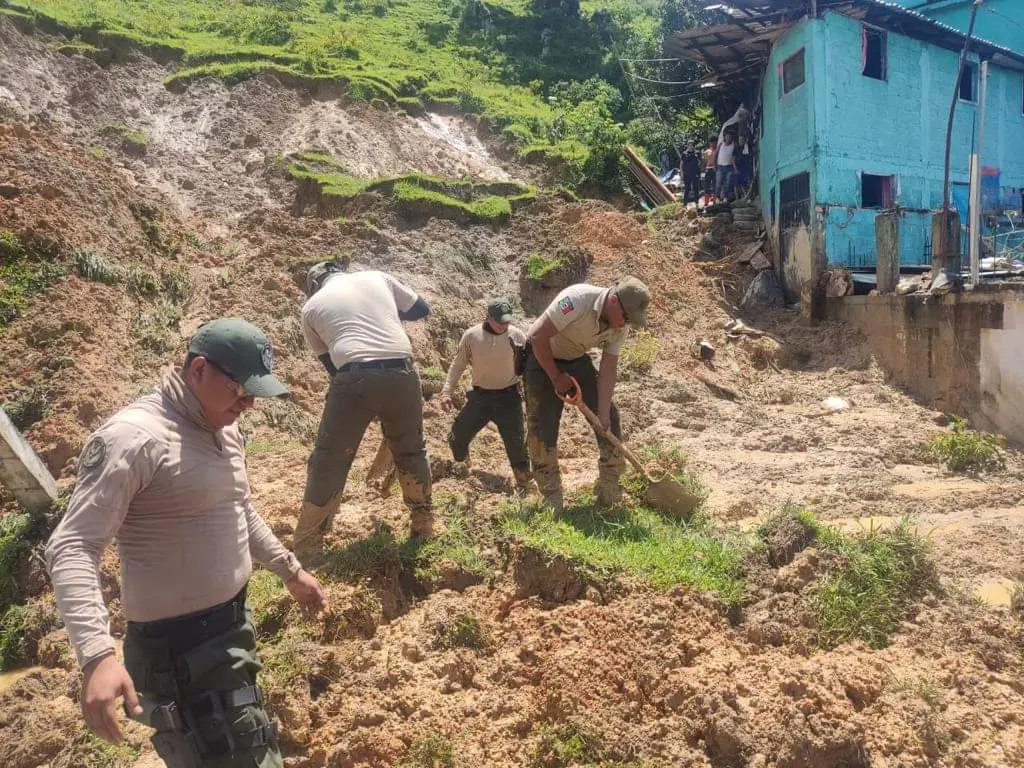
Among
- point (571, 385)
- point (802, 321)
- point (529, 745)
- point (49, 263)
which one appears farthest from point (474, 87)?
point (529, 745)

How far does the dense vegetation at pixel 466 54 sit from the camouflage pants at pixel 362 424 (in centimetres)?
971

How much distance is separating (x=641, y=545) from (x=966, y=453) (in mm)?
4644

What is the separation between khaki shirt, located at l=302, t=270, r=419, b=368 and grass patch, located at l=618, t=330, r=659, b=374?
5.50 m

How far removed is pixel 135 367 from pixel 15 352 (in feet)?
3.25

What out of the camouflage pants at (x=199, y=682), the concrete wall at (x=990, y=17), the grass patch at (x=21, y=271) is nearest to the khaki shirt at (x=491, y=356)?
the camouflage pants at (x=199, y=682)

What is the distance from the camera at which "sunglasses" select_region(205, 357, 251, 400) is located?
209 cm

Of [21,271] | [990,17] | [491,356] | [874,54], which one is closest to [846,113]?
[874,54]

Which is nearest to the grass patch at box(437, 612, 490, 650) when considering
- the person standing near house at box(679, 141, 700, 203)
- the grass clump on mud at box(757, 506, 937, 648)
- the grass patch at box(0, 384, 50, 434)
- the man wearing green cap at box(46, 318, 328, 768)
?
the man wearing green cap at box(46, 318, 328, 768)

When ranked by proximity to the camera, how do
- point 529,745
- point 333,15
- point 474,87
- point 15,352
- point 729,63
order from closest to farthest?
point 529,745
point 15,352
point 729,63
point 474,87
point 333,15

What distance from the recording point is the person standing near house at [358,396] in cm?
378

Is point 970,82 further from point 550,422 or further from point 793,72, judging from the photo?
point 550,422

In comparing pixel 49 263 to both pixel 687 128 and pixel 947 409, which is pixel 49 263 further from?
pixel 687 128

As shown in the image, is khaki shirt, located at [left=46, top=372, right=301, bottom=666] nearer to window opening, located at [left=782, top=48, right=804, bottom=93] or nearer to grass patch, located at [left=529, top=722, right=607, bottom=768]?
grass patch, located at [left=529, top=722, right=607, bottom=768]

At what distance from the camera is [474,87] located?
1562 cm
